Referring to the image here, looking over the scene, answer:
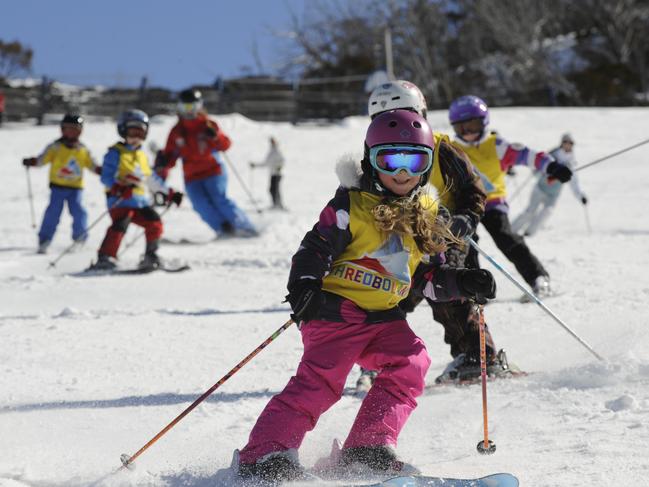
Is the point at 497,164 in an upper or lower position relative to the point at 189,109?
lower

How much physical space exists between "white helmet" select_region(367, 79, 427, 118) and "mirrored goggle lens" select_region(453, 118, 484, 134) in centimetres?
140

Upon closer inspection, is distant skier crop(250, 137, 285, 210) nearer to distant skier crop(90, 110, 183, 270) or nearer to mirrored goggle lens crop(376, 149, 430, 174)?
distant skier crop(90, 110, 183, 270)

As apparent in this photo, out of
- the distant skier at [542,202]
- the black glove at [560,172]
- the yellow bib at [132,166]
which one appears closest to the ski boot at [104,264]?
the yellow bib at [132,166]

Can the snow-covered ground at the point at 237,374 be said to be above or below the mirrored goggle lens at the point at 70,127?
below

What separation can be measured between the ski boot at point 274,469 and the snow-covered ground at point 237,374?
0.63 feet

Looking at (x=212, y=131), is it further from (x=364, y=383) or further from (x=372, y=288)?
(x=372, y=288)

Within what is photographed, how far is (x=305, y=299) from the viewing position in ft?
9.32

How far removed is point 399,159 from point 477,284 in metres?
0.54

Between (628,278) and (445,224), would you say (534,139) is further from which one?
(445,224)

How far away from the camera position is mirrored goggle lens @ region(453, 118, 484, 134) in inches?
222

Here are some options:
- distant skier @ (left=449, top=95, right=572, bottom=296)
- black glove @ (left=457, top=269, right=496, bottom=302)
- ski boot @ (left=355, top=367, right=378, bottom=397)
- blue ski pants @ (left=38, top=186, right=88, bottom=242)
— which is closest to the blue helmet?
blue ski pants @ (left=38, top=186, right=88, bottom=242)

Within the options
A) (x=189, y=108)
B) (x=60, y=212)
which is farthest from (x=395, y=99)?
(x=60, y=212)

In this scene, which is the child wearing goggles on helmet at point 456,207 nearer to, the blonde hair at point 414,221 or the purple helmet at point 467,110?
the blonde hair at point 414,221

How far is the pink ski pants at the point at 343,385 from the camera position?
2.87 m
